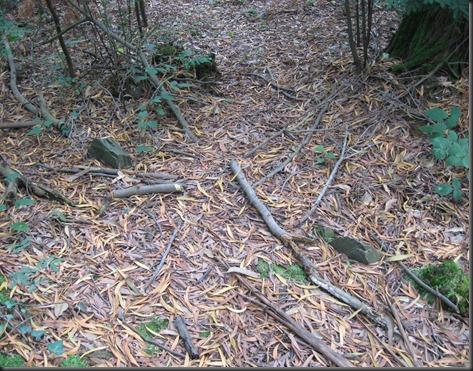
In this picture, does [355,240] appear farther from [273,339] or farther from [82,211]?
[82,211]

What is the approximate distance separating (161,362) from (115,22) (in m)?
4.38

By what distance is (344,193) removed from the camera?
3285 millimetres

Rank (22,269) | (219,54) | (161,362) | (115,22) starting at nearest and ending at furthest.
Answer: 1. (161,362)
2. (22,269)
3. (219,54)
4. (115,22)

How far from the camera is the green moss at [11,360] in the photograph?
2.13m

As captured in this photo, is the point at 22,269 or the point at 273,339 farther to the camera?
the point at 22,269

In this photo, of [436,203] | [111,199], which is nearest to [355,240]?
[436,203]

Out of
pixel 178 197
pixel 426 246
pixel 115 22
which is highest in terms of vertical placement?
pixel 115 22

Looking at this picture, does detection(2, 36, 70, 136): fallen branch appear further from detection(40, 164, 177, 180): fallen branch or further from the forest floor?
detection(40, 164, 177, 180): fallen branch

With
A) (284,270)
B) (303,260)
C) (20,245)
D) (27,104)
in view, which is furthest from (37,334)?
(27,104)

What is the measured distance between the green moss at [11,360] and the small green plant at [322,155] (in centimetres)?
230

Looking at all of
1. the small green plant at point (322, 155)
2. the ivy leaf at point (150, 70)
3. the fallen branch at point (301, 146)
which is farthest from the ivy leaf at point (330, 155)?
the ivy leaf at point (150, 70)

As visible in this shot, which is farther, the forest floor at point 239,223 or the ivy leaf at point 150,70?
the ivy leaf at point 150,70

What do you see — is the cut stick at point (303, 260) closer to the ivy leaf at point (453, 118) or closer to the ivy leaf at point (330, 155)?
the ivy leaf at point (330, 155)

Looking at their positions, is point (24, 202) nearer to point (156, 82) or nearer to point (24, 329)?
point (24, 329)
